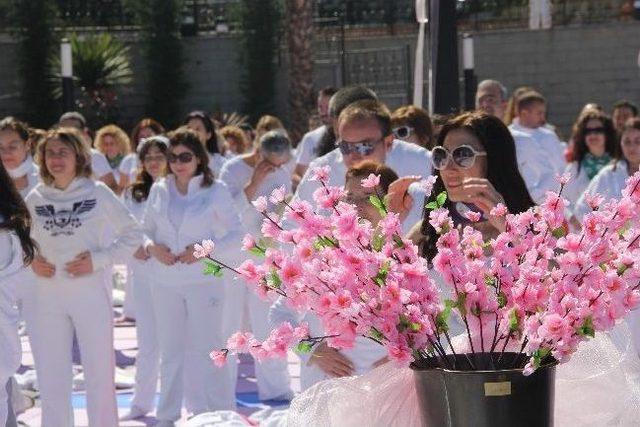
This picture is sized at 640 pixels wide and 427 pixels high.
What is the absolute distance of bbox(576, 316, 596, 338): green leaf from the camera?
273 cm

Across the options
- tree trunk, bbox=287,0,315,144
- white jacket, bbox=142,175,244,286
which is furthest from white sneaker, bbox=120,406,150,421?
tree trunk, bbox=287,0,315,144

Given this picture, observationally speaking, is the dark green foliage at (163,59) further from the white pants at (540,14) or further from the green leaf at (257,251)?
the green leaf at (257,251)

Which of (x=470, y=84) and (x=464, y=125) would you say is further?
(x=470, y=84)

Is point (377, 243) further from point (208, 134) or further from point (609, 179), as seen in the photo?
point (208, 134)

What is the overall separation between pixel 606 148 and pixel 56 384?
18.8ft

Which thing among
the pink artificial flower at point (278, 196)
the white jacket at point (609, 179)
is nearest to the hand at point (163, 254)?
the white jacket at point (609, 179)

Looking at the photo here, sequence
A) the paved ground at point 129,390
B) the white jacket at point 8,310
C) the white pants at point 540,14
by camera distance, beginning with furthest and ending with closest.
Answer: the white pants at point 540,14, the paved ground at point 129,390, the white jacket at point 8,310

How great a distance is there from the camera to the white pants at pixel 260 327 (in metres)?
9.97

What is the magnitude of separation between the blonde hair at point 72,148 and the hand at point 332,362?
3742mm

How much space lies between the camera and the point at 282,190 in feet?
9.72

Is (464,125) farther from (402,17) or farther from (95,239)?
(402,17)

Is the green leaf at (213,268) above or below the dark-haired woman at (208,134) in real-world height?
A: above

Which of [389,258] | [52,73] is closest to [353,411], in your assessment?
[389,258]

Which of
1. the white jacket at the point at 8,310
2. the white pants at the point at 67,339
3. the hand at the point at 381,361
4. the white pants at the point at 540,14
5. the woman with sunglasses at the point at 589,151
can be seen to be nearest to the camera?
the hand at the point at 381,361
